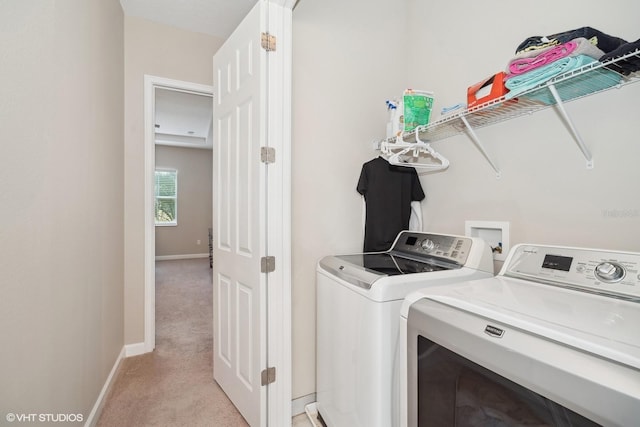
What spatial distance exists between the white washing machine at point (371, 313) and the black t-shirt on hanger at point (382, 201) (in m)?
0.11

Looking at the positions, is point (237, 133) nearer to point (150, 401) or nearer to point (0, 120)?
point (0, 120)

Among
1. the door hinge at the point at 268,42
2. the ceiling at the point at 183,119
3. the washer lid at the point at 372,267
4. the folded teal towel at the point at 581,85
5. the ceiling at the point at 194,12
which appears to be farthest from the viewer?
the ceiling at the point at 183,119

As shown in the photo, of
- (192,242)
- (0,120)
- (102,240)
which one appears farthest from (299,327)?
→ (192,242)

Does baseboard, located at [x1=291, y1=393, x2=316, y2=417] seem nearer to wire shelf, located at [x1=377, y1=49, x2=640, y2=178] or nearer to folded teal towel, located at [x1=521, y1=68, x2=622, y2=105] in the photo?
wire shelf, located at [x1=377, y1=49, x2=640, y2=178]

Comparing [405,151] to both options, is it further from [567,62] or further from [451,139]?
[567,62]

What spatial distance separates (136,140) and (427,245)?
2357 mm

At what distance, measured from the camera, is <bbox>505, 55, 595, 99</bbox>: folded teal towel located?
3.08ft

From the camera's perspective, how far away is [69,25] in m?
1.34

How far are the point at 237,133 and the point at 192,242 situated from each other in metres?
6.46

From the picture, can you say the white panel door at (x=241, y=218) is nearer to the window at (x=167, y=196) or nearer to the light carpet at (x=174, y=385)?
the light carpet at (x=174, y=385)

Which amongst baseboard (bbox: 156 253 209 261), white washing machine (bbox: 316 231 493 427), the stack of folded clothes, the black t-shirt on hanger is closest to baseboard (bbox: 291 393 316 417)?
white washing machine (bbox: 316 231 493 427)

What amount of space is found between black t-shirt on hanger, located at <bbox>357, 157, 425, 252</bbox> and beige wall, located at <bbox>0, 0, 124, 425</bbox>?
1.47 m

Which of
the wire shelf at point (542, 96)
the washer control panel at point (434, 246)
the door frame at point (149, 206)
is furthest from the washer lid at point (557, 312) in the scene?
the door frame at point (149, 206)

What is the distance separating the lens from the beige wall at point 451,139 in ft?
3.61
